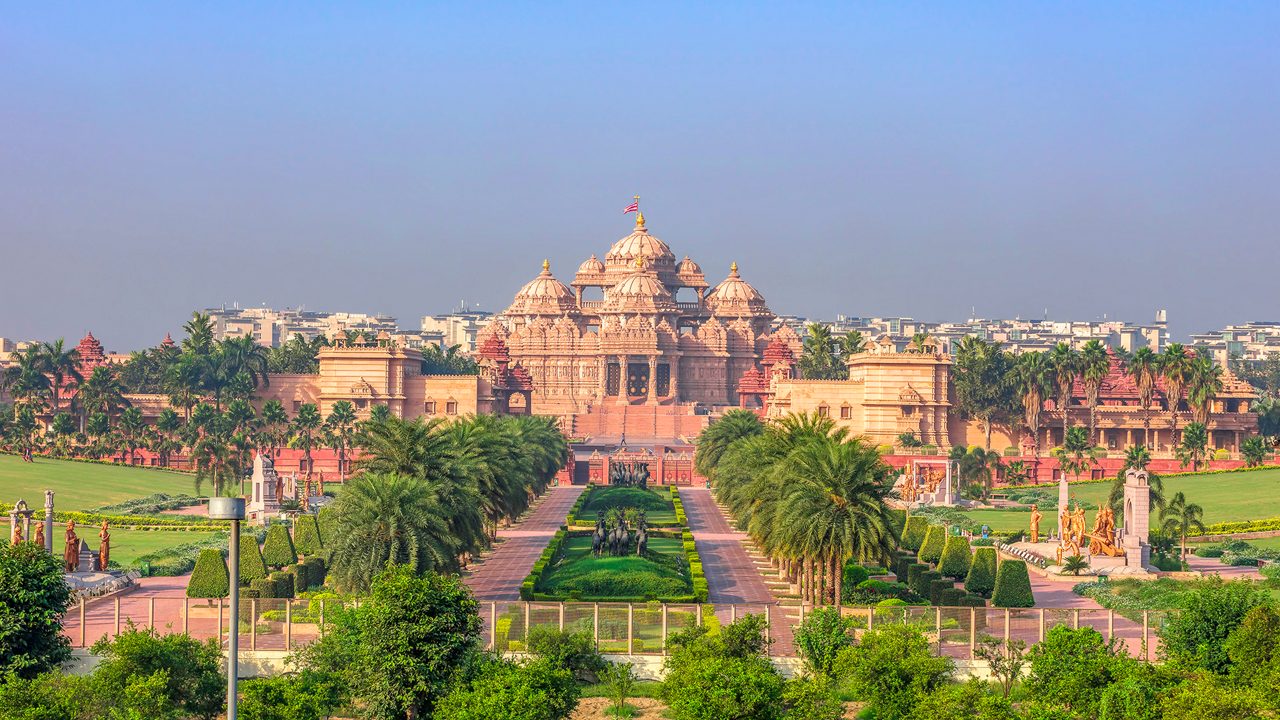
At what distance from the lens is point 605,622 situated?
120 ft

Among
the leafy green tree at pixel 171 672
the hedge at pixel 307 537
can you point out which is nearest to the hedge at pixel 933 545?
the hedge at pixel 307 537

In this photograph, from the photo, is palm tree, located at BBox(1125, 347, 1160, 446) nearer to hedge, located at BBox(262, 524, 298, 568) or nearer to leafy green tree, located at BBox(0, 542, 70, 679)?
hedge, located at BBox(262, 524, 298, 568)

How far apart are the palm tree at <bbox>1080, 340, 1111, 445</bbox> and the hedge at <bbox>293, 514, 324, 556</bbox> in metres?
61.1

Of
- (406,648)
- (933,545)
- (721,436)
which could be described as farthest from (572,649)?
(721,436)

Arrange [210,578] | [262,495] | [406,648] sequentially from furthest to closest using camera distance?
[262,495], [210,578], [406,648]

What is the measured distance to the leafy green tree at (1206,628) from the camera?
34.6 meters

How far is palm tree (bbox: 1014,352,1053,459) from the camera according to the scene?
106000mm

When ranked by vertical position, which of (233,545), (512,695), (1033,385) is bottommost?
(512,695)

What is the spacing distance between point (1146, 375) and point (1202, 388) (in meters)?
4.14

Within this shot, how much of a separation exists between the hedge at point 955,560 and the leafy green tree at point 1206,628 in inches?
582

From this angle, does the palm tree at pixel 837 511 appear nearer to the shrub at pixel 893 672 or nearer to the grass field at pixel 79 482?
the shrub at pixel 893 672

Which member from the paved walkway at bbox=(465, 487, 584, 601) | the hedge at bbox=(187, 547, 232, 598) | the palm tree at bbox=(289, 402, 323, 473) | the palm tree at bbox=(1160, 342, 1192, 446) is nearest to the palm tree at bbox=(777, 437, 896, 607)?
the paved walkway at bbox=(465, 487, 584, 601)

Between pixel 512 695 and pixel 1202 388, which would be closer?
pixel 512 695

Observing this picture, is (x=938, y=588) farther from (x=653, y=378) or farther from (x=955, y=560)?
(x=653, y=378)
